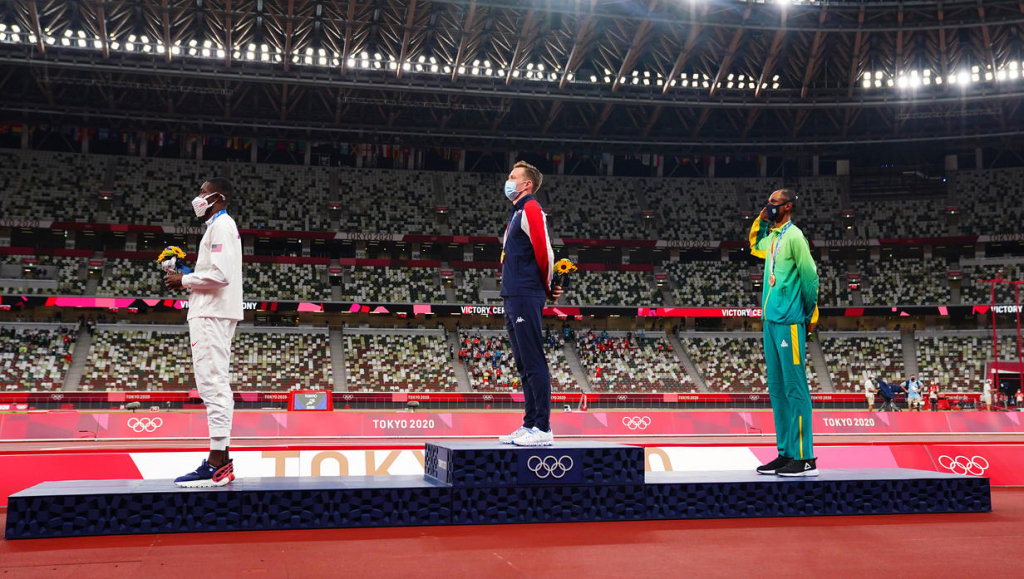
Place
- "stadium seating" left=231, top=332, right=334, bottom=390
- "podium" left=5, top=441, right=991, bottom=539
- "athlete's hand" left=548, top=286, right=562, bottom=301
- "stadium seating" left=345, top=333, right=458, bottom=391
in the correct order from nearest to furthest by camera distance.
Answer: "podium" left=5, top=441, right=991, bottom=539 < "athlete's hand" left=548, top=286, right=562, bottom=301 < "stadium seating" left=231, top=332, right=334, bottom=390 < "stadium seating" left=345, top=333, right=458, bottom=391

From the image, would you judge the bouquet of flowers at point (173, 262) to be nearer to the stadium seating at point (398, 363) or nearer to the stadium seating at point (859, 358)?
the stadium seating at point (398, 363)

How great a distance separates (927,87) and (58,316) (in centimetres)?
4580

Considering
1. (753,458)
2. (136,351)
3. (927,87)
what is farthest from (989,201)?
(136,351)

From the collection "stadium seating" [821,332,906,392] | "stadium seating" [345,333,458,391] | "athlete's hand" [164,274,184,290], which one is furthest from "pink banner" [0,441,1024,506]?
"stadium seating" [821,332,906,392]

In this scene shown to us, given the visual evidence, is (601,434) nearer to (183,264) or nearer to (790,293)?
(790,293)

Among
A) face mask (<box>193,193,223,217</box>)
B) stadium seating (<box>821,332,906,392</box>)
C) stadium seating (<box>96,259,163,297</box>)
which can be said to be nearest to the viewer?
face mask (<box>193,193,223,217</box>)

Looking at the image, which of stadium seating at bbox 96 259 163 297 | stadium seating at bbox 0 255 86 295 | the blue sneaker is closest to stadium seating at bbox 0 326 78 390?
stadium seating at bbox 0 255 86 295

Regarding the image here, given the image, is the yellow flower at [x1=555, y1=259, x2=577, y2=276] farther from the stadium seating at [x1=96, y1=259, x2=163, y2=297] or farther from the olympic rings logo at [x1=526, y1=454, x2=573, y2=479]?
the stadium seating at [x1=96, y1=259, x2=163, y2=297]

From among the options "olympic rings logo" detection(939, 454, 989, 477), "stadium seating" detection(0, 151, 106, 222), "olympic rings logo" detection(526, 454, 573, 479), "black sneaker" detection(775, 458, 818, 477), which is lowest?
"olympic rings logo" detection(939, 454, 989, 477)

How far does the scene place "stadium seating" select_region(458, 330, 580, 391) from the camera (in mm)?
39219

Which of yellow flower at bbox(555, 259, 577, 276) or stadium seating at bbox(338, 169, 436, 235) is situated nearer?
yellow flower at bbox(555, 259, 577, 276)

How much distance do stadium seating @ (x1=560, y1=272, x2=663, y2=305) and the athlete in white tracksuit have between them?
38.1 meters

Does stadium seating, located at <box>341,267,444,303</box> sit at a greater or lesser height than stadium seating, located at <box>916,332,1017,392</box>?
greater

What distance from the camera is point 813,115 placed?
43844mm
